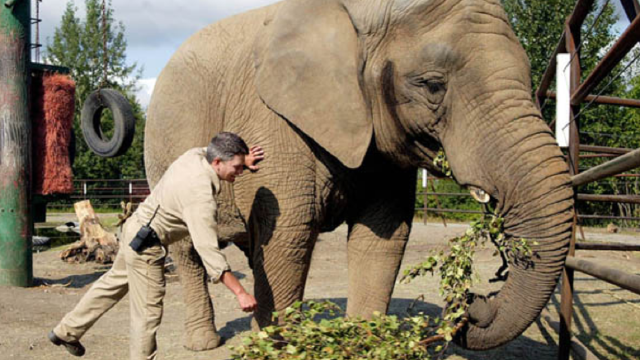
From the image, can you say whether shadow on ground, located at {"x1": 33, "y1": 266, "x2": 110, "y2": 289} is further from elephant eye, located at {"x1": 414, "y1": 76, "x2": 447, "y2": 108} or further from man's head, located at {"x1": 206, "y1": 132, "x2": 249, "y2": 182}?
elephant eye, located at {"x1": 414, "y1": 76, "x2": 447, "y2": 108}

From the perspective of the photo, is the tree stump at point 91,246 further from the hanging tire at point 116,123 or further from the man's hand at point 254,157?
the man's hand at point 254,157

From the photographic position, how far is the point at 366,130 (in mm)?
4344

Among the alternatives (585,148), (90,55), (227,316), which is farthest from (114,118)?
(90,55)

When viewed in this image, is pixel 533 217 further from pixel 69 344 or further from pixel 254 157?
pixel 69 344

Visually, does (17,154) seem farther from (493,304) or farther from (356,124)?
(493,304)

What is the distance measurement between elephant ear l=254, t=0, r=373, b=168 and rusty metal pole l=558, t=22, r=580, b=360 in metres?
1.97

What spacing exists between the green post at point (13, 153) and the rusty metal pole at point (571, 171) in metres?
6.97

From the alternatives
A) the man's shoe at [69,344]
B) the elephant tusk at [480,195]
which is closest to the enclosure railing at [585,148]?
the elephant tusk at [480,195]

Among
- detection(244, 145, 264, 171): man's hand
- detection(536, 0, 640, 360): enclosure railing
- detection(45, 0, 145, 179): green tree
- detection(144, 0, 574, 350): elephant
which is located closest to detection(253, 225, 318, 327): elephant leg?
detection(144, 0, 574, 350): elephant

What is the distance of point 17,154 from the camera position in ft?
29.2

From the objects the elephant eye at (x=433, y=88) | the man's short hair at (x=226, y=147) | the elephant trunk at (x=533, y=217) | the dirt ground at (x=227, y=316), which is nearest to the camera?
the elephant trunk at (x=533, y=217)

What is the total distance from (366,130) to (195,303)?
2.84 meters

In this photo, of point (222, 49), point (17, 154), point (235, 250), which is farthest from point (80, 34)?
point (222, 49)

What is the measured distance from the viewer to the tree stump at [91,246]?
1173 cm
